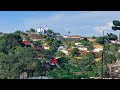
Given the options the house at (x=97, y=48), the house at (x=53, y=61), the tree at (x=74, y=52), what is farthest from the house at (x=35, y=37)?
the house at (x=97, y=48)

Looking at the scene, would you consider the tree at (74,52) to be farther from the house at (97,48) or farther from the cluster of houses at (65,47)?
the house at (97,48)

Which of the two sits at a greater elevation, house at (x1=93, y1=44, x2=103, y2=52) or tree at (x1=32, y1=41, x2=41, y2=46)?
tree at (x1=32, y1=41, x2=41, y2=46)

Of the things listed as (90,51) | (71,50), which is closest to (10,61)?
(71,50)

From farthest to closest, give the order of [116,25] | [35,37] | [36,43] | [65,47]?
[65,47], [36,43], [35,37], [116,25]

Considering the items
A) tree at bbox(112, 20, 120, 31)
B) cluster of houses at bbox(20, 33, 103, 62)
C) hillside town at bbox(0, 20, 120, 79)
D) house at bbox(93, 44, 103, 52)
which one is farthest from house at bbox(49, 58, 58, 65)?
tree at bbox(112, 20, 120, 31)

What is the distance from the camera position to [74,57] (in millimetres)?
3646

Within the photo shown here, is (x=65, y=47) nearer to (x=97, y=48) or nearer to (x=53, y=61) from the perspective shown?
(x=53, y=61)

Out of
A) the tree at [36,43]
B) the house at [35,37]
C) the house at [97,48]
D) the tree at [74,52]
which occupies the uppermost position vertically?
the house at [35,37]

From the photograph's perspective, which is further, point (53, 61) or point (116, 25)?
point (53, 61)

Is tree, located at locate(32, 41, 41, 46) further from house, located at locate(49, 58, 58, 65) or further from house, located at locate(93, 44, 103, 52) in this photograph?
house, located at locate(93, 44, 103, 52)

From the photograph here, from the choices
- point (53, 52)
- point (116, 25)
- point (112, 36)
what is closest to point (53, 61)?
point (53, 52)
